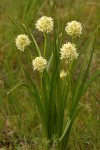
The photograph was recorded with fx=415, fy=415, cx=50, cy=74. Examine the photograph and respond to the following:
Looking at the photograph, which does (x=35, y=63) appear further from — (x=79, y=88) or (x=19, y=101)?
(x=19, y=101)

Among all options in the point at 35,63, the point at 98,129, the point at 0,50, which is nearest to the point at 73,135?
the point at 98,129

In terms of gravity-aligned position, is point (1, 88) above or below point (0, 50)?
below

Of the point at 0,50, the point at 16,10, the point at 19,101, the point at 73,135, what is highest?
the point at 16,10

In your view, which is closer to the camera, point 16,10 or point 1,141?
point 1,141

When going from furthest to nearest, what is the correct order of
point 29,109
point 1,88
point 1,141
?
point 1,88 → point 29,109 → point 1,141

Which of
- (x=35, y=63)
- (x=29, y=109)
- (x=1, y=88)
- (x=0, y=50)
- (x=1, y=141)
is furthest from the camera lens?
(x=0, y=50)

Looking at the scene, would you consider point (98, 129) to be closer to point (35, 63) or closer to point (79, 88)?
point (79, 88)
